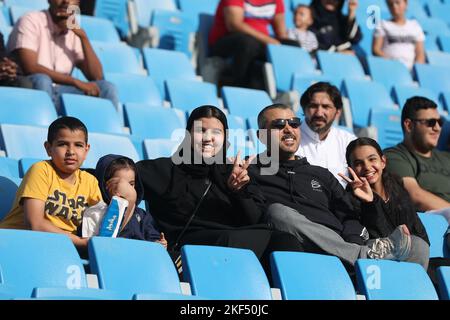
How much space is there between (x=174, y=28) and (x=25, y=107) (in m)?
2.65

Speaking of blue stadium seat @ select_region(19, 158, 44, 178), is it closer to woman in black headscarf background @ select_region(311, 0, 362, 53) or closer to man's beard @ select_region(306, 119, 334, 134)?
man's beard @ select_region(306, 119, 334, 134)

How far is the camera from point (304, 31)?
8578 mm

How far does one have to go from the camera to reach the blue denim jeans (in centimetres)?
621

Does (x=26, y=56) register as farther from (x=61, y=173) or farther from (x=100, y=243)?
(x=100, y=243)

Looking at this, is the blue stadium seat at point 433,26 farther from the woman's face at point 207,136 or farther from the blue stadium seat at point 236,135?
the woman's face at point 207,136

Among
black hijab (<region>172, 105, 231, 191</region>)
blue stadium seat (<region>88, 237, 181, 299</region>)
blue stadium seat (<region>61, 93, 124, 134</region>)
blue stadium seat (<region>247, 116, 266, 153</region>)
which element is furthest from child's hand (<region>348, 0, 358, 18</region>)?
blue stadium seat (<region>88, 237, 181, 299</region>)

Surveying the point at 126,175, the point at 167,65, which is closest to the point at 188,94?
the point at 167,65

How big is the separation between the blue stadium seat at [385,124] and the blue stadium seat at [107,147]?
238cm

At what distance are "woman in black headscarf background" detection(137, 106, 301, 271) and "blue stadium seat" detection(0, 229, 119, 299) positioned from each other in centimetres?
94

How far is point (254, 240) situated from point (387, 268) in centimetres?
58

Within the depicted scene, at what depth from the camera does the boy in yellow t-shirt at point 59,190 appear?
4.39m

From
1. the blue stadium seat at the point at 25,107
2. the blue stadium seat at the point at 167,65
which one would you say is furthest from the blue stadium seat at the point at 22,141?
the blue stadium seat at the point at 167,65

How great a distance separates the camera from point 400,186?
18.1ft
